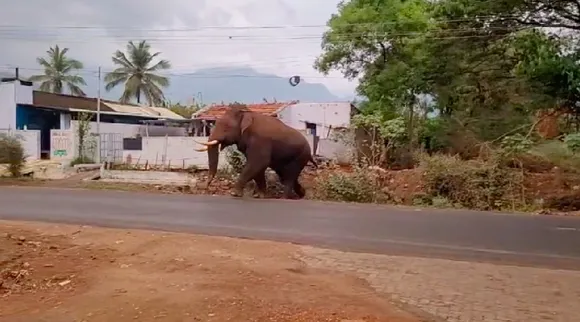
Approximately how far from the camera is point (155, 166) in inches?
1057

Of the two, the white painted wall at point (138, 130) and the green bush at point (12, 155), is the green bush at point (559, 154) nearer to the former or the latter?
the green bush at point (12, 155)

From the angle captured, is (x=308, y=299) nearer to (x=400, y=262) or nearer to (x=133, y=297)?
(x=133, y=297)

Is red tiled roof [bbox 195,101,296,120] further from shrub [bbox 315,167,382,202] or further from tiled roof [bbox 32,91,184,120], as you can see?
shrub [bbox 315,167,382,202]

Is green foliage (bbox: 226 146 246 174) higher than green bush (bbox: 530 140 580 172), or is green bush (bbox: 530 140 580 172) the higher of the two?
green bush (bbox: 530 140 580 172)

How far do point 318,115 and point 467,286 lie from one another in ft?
98.3

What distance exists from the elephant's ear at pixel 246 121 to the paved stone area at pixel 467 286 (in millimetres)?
9637

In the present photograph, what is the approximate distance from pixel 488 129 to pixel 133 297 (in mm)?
17916

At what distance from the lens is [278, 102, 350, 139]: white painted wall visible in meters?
35.6

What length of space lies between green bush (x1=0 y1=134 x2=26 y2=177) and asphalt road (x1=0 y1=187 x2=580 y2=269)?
7.57 m

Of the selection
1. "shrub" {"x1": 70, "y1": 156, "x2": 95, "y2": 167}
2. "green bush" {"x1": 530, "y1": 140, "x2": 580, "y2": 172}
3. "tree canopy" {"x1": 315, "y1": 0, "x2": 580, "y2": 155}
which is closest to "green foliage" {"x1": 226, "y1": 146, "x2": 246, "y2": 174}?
"tree canopy" {"x1": 315, "y1": 0, "x2": 580, "y2": 155}

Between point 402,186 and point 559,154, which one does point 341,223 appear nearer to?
point 402,186

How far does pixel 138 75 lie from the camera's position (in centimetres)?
5625

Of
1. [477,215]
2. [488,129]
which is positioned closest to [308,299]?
[477,215]

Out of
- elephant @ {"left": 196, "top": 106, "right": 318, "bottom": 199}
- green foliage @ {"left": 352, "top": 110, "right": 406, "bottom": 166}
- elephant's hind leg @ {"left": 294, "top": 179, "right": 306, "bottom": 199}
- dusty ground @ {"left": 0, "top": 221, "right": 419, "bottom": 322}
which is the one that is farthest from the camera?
green foliage @ {"left": 352, "top": 110, "right": 406, "bottom": 166}
